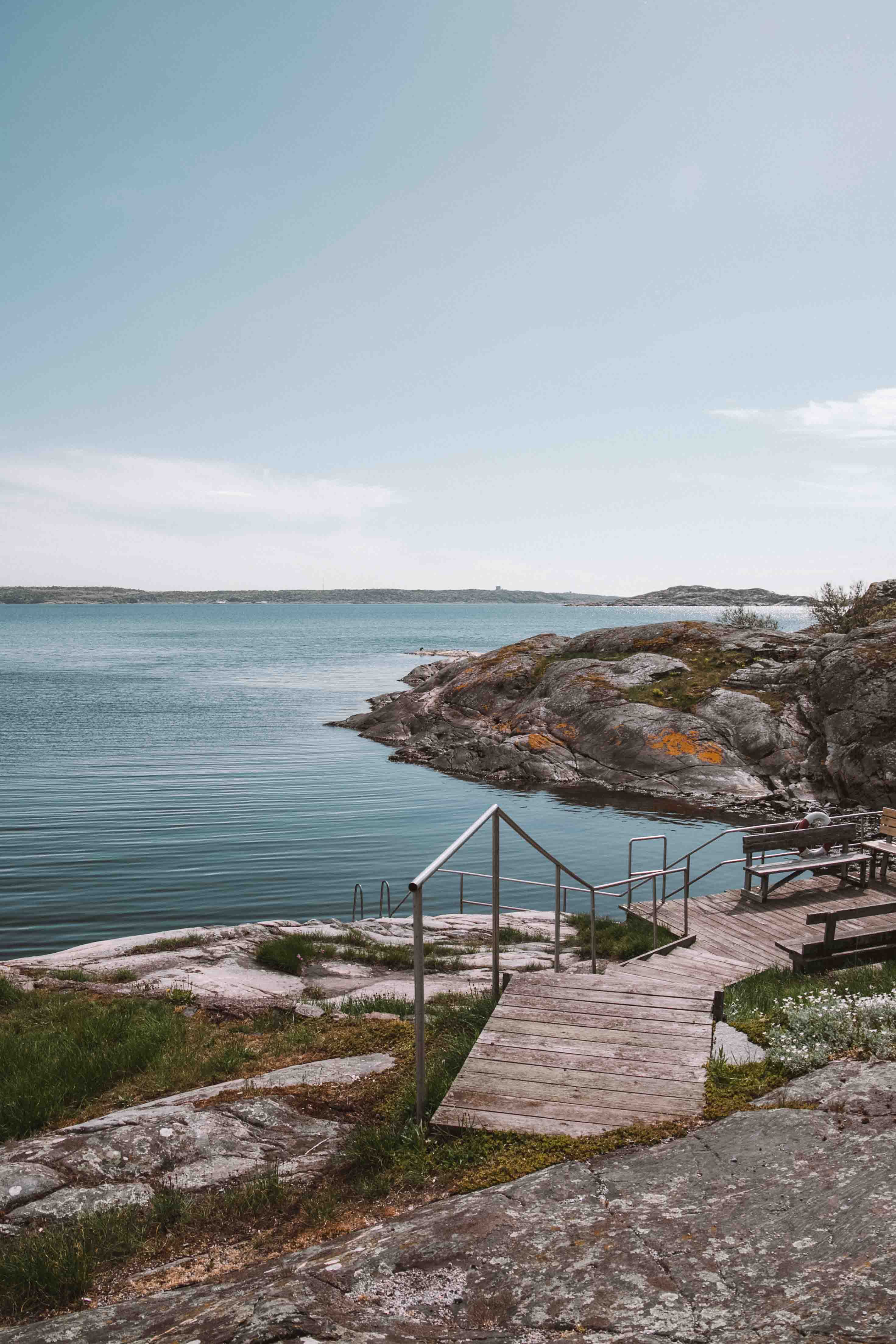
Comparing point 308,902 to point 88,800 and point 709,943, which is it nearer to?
point 709,943

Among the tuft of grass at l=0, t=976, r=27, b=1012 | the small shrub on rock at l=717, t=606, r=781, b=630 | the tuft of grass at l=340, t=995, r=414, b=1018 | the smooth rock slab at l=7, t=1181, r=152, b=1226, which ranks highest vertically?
the small shrub on rock at l=717, t=606, r=781, b=630

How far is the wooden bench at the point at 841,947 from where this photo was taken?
33.5 feet

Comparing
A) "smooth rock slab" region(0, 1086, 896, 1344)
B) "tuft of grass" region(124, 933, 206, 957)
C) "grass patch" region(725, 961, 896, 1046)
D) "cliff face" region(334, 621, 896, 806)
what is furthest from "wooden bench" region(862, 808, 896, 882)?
"smooth rock slab" region(0, 1086, 896, 1344)

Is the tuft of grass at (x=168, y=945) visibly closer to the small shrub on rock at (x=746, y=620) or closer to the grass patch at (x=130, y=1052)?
the grass patch at (x=130, y=1052)

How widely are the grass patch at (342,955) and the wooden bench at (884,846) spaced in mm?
7832

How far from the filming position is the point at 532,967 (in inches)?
406

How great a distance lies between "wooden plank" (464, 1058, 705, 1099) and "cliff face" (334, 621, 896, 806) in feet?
75.6

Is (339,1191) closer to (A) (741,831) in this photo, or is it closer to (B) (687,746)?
(A) (741,831)

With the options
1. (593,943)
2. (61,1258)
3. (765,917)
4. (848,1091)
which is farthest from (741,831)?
(61,1258)

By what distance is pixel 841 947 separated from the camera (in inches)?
410

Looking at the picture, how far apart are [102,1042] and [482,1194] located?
4.02 m

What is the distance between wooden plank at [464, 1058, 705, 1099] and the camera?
5.18 metres

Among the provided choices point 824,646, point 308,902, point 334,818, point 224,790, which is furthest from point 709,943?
point 824,646

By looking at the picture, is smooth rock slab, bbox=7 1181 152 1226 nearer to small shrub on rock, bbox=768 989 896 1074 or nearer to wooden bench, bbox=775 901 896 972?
small shrub on rock, bbox=768 989 896 1074
